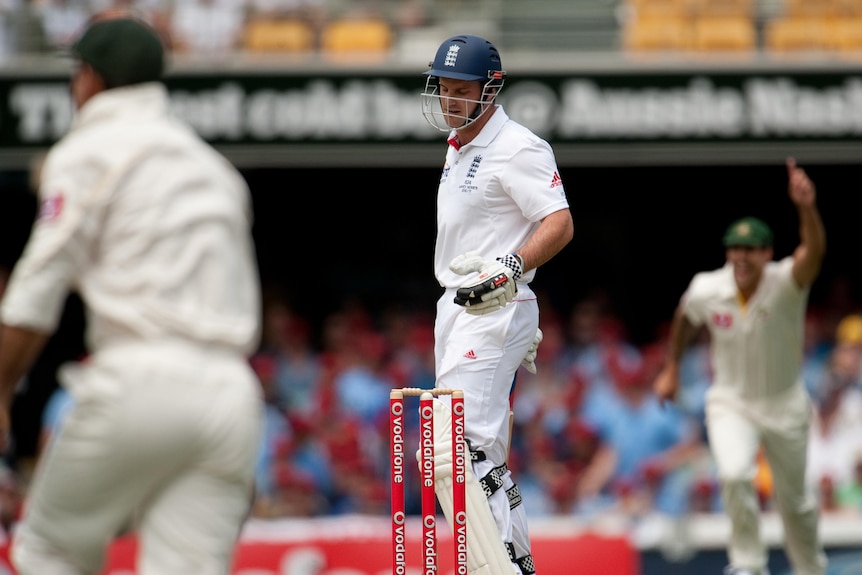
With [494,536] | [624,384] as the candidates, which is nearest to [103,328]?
[494,536]

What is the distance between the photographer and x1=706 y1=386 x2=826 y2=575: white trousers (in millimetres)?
6977

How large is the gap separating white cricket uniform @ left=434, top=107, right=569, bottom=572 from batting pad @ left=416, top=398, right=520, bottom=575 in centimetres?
9

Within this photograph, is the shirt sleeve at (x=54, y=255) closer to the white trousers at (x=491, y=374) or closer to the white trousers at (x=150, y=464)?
the white trousers at (x=150, y=464)

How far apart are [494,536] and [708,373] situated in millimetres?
5901

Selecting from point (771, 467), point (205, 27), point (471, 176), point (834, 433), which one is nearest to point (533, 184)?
point (471, 176)

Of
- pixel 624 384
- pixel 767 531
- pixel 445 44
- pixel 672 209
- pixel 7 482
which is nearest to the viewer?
pixel 445 44

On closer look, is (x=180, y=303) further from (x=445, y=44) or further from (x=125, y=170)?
(x=445, y=44)

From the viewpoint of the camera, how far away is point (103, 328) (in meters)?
3.25

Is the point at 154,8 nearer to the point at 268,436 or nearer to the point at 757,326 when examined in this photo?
the point at 268,436

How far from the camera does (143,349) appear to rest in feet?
10.5

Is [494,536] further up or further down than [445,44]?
further down

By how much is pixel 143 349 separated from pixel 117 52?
0.74 meters

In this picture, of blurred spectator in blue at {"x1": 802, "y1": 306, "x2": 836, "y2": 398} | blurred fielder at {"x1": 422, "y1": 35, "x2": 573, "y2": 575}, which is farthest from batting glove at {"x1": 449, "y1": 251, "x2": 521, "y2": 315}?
blurred spectator in blue at {"x1": 802, "y1": 306, "x2": 836, "y2": 398}

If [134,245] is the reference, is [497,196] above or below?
below
